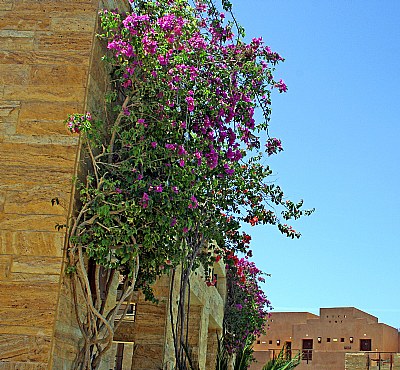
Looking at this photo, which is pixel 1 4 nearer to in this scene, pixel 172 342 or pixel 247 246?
pixel 247 246

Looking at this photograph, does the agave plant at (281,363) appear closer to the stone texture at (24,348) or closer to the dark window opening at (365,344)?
the stone texture at (24,348)

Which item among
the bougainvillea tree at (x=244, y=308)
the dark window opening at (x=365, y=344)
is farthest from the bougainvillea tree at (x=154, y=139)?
the dark window opening at (x=365, y=344)

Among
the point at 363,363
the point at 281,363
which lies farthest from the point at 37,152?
the point at 363,363

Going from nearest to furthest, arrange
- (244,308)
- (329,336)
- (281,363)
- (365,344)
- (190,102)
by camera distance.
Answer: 1. (190,102)
2. (281,363)
3. (244,308)
4. (365,344)
5. (329,336)

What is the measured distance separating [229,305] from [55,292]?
1066 centimetres

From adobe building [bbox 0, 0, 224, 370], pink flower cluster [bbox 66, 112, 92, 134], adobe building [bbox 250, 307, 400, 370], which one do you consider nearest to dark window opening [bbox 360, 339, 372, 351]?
adobe building [bbox 250, 307, 400, 370]

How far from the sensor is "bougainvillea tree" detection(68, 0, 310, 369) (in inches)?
242

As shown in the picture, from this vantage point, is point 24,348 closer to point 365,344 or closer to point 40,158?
point 40,158

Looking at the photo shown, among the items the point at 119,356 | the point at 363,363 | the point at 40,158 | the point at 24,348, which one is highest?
the point at 40,158

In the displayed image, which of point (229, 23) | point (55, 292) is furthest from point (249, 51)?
point (55, 292)

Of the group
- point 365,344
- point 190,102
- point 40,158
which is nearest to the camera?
point 40,158

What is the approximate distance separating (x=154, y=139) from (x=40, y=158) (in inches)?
39.3

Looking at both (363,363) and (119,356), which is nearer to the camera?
(119,356)

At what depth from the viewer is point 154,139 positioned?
253 inches
